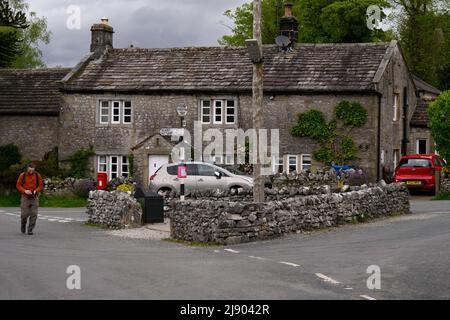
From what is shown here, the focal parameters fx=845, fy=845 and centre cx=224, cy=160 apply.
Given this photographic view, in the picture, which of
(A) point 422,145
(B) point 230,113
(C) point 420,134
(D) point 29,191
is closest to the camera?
(D) point 29,191

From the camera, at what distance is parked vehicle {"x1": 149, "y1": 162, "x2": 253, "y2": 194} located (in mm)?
32375

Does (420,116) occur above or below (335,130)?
above

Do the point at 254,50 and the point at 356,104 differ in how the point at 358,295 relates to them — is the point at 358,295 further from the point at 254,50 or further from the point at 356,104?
the point at 356,104

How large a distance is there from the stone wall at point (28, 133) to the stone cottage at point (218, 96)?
7.90ft

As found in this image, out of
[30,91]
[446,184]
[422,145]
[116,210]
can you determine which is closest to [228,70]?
[446,184]

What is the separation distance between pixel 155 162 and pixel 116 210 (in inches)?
622

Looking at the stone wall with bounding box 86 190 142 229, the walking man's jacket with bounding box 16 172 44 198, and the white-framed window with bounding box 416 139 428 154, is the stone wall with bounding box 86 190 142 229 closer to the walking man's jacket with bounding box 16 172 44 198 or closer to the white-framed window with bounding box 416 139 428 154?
the walking man's jacket with bounding box 16 172 44 198

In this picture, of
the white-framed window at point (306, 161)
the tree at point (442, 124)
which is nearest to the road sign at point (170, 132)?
the white-framed window at point (306, 161)

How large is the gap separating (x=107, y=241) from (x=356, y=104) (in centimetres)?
2056

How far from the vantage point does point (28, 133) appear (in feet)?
145

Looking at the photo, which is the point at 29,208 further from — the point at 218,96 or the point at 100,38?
the point at 100,38

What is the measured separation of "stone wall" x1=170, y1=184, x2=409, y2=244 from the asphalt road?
494 millimetres

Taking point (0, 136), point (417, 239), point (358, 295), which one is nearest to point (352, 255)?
point (417, 239)

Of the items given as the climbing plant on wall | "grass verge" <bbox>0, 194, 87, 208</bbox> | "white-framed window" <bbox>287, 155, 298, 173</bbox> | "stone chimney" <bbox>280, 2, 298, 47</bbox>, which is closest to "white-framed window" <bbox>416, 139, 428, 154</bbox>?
the climbing plant on wall
